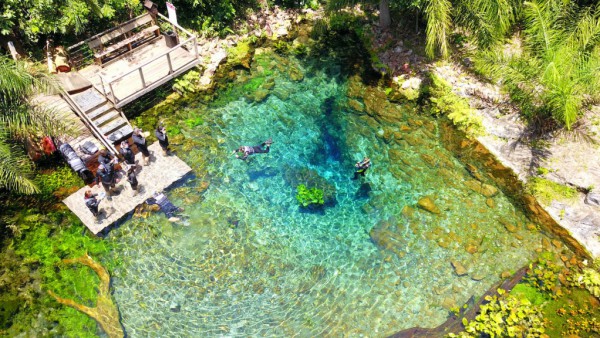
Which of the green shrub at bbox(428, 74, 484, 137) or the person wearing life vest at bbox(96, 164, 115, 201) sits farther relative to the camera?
the green shrub at bbox(428, 74, 484, 137)

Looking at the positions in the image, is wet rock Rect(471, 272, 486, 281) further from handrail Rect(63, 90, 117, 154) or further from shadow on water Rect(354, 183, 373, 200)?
handrail Rect(63, 90, 117, 154)

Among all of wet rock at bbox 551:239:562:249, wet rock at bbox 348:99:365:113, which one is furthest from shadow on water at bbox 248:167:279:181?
wet rock at bbox 551:239:562:249

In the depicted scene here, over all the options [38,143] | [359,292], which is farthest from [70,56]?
[359,292]

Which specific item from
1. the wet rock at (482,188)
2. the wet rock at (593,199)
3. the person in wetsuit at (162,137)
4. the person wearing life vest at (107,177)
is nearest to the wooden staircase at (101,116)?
the person in wetsuit at (162,137)

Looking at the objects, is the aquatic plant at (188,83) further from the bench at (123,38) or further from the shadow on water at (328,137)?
the shadow on water at (328,137)

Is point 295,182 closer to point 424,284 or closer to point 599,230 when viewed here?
point 424,284

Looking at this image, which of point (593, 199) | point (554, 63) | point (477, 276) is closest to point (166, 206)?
point (477, 276)
